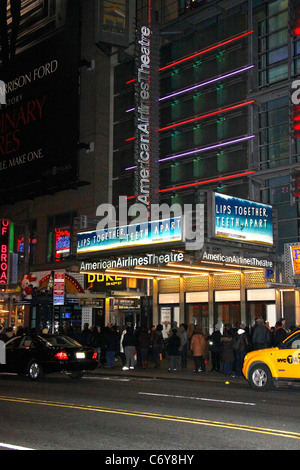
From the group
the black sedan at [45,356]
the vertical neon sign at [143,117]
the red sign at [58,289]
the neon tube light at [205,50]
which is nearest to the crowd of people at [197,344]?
the red sign at [58,289]

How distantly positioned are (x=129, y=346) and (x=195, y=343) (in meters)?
2.98

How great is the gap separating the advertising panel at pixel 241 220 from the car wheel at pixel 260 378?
780 cm

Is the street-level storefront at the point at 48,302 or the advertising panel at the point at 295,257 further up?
the advertising panel at the point at 295,257

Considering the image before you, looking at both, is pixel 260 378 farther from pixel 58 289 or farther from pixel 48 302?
pixel 48 302

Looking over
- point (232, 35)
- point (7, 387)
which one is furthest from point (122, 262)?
point (232, 35)

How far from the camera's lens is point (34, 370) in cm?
1872

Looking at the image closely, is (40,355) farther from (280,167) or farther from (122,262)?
(280,167)

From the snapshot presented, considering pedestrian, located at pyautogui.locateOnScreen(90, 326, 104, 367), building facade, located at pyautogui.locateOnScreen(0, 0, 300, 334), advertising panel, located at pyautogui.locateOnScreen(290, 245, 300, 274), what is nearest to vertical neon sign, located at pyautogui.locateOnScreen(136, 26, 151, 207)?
→ building facade, located at pyautogui.locateOnScreen(0, 0, 300, 334)

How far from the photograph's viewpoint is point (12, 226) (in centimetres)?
3953

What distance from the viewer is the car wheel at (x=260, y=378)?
15.6m

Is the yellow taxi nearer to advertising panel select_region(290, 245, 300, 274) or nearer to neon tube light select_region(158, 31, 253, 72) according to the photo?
advertising panel select_region(290, 245, 300, 274)

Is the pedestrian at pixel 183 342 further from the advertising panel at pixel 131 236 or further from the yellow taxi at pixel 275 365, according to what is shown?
the yellow taxi at pixel 275 365

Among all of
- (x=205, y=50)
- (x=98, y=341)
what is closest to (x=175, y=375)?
(x=98, y=341)
